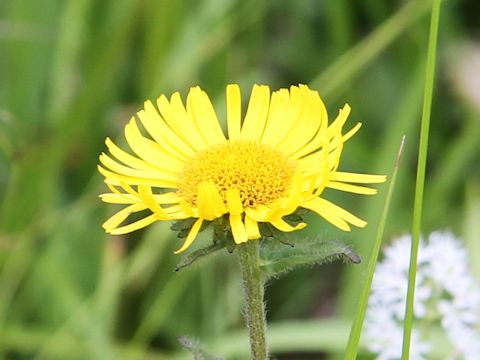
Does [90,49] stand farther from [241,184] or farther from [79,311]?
[241,184]

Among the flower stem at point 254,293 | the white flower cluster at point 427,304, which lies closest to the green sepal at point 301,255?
the flower stem at point 254,293

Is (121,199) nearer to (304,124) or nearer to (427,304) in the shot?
(304,124)

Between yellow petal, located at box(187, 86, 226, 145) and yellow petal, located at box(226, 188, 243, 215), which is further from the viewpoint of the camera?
yellow petal, located at box(187, 86, 226, 145)

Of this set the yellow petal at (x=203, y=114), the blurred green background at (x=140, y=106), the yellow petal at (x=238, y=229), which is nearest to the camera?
the yellow petal at (x=238, y=229)

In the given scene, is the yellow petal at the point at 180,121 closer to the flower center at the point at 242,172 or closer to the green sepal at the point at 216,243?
the flower center at the point at 242,172

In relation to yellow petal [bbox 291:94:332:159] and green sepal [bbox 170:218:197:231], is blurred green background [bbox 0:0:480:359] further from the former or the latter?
green sepal [bbox 170:218:197:231]

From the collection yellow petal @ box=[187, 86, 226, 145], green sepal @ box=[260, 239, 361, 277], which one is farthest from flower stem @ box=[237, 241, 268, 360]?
yellow petal @ box=[187, 86, 226, 145]
